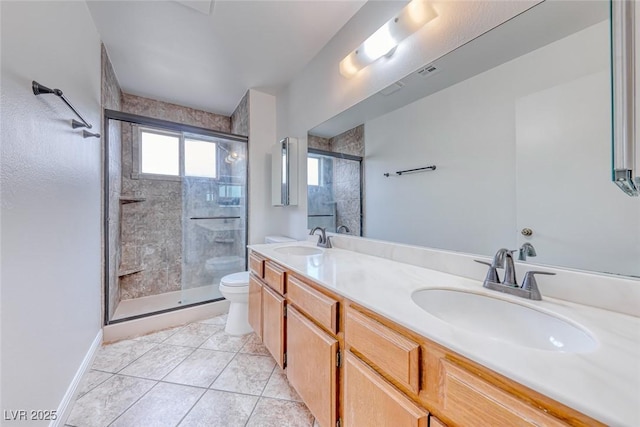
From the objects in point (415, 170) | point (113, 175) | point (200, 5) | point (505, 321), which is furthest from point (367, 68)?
point (113, 175)

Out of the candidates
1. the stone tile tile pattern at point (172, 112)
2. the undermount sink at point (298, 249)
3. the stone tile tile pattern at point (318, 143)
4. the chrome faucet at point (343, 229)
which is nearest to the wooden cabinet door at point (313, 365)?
the undermount sink at point (298, 249)

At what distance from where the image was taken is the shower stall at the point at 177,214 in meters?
2.64

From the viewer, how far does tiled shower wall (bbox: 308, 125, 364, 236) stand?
1.70m

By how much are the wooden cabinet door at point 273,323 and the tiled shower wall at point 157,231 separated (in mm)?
1440

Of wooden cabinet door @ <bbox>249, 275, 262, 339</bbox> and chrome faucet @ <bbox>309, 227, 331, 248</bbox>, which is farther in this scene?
chrome faucet @ <bbox>309, 227, 331, 248</bbox>

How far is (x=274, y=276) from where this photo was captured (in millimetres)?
1510

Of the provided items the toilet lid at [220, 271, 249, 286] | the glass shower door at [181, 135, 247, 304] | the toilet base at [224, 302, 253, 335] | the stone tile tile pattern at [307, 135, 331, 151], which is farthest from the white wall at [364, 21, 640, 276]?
the glass shower door at [181, 135, 247, 304]

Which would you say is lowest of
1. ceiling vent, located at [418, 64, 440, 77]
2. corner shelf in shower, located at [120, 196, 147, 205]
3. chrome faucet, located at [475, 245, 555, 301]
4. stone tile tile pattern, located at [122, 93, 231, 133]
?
chrome faucet, located at [475, 245, 555, 301]

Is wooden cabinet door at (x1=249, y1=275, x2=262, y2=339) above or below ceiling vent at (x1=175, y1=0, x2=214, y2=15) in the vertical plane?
below

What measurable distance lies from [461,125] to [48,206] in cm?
198

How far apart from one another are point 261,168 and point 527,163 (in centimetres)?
242

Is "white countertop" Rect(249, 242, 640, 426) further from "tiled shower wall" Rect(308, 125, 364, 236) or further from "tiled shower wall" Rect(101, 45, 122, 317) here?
"tiled shower wall" Rect(101, 45, 122, 317)

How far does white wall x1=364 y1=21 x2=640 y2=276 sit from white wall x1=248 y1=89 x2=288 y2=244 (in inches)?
70.1

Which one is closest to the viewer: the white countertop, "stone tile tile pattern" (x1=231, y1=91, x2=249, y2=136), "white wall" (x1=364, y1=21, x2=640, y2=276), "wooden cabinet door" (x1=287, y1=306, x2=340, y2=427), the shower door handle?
the white countertop
